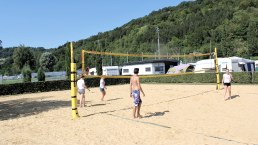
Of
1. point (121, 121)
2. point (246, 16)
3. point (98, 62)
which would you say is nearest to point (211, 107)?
point (121, 121)

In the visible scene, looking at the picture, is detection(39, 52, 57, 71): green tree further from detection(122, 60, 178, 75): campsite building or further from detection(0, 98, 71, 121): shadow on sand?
detection(0, 98, 71, 121): shadow on sand

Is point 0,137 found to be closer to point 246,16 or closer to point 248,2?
point 246,16

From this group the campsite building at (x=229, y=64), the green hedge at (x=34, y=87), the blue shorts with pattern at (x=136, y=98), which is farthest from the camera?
the campsite building at (x=229, y=64)

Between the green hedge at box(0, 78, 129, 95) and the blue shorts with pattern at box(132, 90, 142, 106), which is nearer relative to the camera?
the blue shorts with pattern at box(132, 90, 142, 106)

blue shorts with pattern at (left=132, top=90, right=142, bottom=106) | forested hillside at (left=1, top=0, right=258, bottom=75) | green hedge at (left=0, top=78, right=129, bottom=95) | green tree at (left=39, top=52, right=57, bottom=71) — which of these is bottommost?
green hedge at (left=0, top=78, right=129, bottom=95)

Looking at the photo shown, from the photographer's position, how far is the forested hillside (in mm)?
58859

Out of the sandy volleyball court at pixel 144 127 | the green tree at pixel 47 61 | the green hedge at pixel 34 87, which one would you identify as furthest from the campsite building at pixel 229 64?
the green tree at pixel 47 61

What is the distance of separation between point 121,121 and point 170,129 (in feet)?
5.82

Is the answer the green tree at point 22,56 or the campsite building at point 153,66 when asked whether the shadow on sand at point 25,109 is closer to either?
the campsite building at point 153,66

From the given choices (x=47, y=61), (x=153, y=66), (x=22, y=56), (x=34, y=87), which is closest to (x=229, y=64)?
(x=153, y=66)

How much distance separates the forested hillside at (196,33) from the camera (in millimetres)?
58859

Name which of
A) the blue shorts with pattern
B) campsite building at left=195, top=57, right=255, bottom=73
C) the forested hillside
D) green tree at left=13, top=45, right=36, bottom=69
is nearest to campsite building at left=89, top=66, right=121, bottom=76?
the forested hillside

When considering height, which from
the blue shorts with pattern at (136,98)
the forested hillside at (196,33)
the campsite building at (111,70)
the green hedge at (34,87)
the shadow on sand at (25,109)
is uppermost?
the forested hillside at (196,33)

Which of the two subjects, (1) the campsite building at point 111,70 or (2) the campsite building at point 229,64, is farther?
(1) the campsite building at point 111,70
